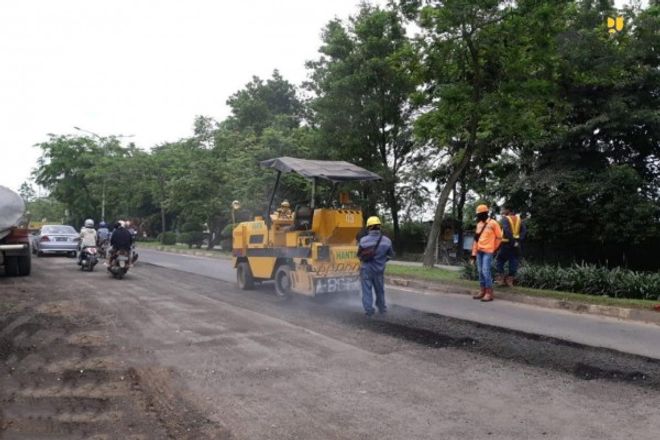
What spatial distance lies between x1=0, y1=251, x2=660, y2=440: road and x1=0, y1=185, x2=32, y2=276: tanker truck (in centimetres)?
243

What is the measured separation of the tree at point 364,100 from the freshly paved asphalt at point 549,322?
14421 mm

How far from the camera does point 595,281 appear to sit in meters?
11.8

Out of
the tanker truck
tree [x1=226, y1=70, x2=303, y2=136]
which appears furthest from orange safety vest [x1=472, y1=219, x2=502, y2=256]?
tree [x1=226, y1=70, x2=303, y2=136]

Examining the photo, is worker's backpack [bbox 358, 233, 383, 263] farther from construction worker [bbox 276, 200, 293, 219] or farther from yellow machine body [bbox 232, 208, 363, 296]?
construction worker [bbox 276, 200, 293, 219]

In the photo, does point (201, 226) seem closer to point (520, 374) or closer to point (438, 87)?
point (438, 87)

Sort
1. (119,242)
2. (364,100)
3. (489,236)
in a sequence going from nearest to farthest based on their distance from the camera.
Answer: (489,236), (119,242), (364,100)

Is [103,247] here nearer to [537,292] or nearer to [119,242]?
[119,242]

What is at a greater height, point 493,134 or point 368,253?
point 493,134

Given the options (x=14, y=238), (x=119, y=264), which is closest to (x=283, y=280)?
(x=119, y=264)

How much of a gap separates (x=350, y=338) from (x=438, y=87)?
9912 millimetres

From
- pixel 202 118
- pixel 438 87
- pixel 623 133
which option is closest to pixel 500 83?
pixel 438 87

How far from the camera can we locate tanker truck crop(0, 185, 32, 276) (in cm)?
1080

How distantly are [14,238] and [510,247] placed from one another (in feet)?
40.3

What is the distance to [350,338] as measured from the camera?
24.8 ft
